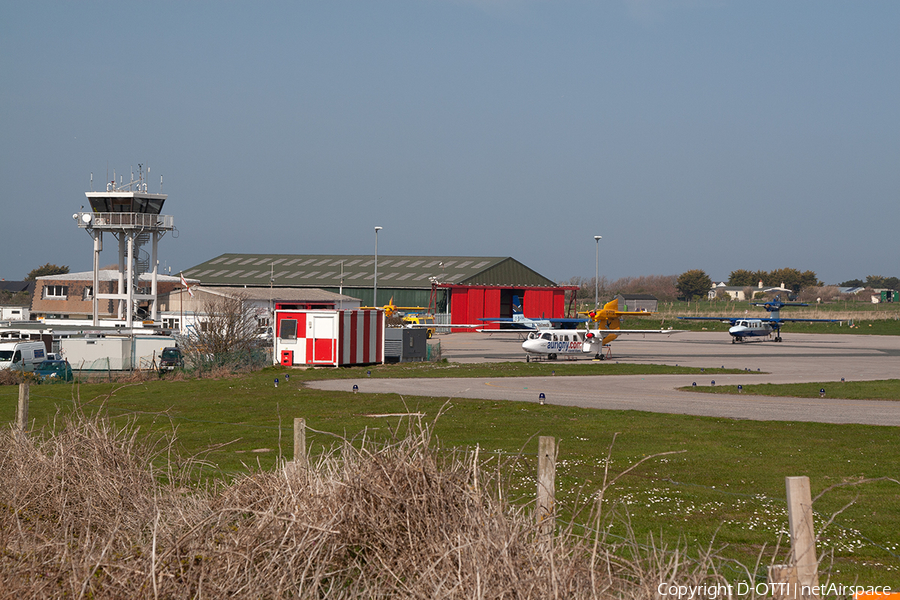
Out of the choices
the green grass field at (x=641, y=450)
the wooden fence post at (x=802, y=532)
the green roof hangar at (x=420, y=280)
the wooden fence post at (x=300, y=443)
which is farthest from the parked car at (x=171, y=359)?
the green roof hangar at (x=420, y=280)

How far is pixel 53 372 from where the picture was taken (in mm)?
32594

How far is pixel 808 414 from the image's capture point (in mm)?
22719

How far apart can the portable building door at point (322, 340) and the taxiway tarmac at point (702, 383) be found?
274 inches

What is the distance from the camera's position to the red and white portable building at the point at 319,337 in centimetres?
3947

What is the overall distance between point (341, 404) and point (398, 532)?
18476mm

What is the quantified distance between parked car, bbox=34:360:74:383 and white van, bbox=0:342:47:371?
1475 millimetres

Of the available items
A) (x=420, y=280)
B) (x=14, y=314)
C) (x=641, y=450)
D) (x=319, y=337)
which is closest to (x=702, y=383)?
(x=641, y=450)

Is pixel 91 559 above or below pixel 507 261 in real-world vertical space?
below

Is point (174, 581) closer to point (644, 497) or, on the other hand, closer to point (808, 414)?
point (644, 497)

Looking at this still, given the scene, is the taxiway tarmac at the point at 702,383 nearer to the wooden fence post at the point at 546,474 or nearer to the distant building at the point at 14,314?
the wooden fence post at the point at 546,474

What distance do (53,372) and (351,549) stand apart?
30.4 m

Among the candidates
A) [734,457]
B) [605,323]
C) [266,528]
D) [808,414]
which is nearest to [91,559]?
[266,528]

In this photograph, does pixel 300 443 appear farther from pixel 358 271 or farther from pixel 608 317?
pixel 358 271

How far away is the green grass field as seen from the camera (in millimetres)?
9695
